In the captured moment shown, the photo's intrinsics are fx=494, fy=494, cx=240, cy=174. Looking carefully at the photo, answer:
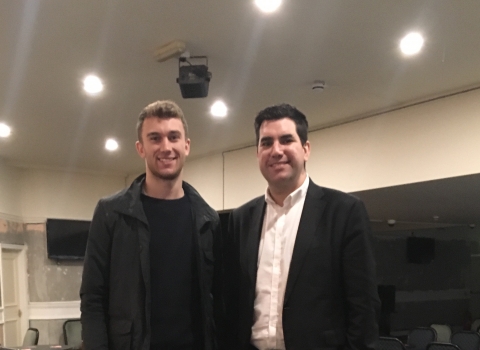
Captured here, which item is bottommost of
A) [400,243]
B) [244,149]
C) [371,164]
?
[400,243]

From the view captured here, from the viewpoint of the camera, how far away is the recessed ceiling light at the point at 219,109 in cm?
433

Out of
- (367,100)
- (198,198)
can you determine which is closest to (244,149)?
(367,100)

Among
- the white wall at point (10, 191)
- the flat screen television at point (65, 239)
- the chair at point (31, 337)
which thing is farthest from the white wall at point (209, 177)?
the chair at point (31, 337)

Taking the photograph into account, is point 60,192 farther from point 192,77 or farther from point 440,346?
point 440,346

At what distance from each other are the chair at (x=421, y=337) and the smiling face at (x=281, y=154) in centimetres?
479

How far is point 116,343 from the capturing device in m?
1.80

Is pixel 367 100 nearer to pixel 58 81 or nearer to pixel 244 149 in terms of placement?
pixel 244 149

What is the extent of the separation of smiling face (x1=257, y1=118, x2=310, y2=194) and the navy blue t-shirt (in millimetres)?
408

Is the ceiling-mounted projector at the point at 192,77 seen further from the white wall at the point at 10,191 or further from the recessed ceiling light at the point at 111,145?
the white wall at the point at 10,191

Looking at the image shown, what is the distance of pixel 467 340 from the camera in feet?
18.5

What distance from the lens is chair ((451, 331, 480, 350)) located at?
552 centimetres

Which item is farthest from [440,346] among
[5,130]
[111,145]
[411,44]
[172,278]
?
[5,130]

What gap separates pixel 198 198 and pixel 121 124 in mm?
3080

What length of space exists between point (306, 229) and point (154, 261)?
1.95ft
